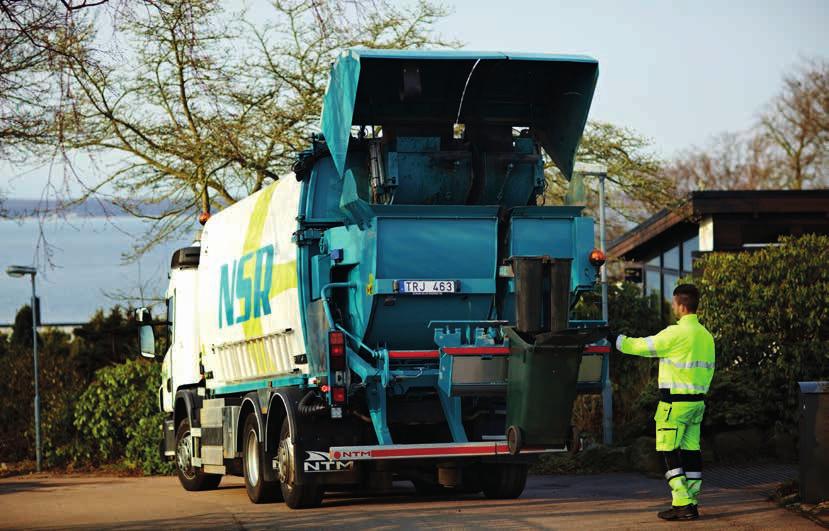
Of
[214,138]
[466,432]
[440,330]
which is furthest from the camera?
[214,138]

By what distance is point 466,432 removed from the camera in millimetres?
12938

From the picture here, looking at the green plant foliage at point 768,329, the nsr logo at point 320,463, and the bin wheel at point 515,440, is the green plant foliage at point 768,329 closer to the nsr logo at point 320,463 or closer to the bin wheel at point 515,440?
the nsr logo at point 320,463

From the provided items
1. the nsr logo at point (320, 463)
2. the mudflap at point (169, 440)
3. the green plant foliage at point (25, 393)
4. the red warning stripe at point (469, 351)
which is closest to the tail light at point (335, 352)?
the nsr logo at point (320, 463)

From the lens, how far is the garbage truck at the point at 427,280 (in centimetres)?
1158

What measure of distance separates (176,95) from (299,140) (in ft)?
7.72

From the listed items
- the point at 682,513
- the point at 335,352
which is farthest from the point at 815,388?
the point at 335,352

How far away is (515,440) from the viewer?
440 inches

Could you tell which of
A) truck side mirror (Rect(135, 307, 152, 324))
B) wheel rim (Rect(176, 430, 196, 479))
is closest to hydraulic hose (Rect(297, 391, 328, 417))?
wheel rim (Rect(176, 430, 196, 479))

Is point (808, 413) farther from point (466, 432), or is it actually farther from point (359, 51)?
point (359, 51)

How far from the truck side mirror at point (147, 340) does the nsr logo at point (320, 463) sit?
6.69 metres

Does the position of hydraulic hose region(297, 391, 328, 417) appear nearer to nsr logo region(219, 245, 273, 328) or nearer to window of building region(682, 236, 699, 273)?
nsr logo region(219, 245, 273, 328)

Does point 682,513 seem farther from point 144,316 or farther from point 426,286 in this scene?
point 144,316

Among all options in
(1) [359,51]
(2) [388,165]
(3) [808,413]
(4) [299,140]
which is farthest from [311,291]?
(4) [299,140]

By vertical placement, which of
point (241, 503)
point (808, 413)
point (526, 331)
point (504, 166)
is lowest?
point (241, 503)
